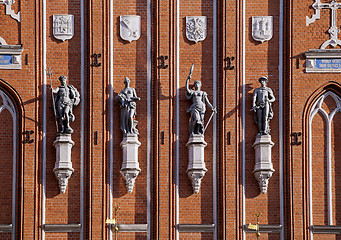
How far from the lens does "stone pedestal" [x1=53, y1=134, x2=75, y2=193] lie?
3338 centimetres

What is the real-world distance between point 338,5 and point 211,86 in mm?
4223

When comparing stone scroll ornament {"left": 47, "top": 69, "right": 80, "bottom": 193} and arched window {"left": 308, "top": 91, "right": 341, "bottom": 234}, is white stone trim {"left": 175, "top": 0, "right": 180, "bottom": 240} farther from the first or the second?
arched window {"left": 308, "top": 91, "right": 341, "bottom": 234}

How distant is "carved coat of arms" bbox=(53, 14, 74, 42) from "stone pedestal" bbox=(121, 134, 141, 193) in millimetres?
3353

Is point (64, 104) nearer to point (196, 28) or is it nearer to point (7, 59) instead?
point (7, 59)

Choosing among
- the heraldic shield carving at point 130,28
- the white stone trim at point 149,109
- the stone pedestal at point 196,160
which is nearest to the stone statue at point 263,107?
the stone pedestal at point 196,160

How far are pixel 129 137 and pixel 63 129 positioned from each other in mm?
1805

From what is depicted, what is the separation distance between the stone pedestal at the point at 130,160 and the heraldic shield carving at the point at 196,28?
128 inches

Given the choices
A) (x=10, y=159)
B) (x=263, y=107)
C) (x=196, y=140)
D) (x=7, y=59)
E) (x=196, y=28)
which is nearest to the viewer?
(x=196, y=140)

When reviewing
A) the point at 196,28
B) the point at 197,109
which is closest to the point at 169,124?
the point at 197,109

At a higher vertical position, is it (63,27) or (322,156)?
(63,27)

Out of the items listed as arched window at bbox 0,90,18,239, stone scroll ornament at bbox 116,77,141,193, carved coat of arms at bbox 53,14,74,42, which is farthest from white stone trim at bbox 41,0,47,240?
stone scroll ornament at bbox 116,77,141,193

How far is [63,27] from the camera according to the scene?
34344mm

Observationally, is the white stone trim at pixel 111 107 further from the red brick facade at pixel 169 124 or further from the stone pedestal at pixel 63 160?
the stone pedestal at pixel 63 160

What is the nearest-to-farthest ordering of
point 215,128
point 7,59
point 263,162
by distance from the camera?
1. point 263,162
2. point 215,128
3. point 7,59
